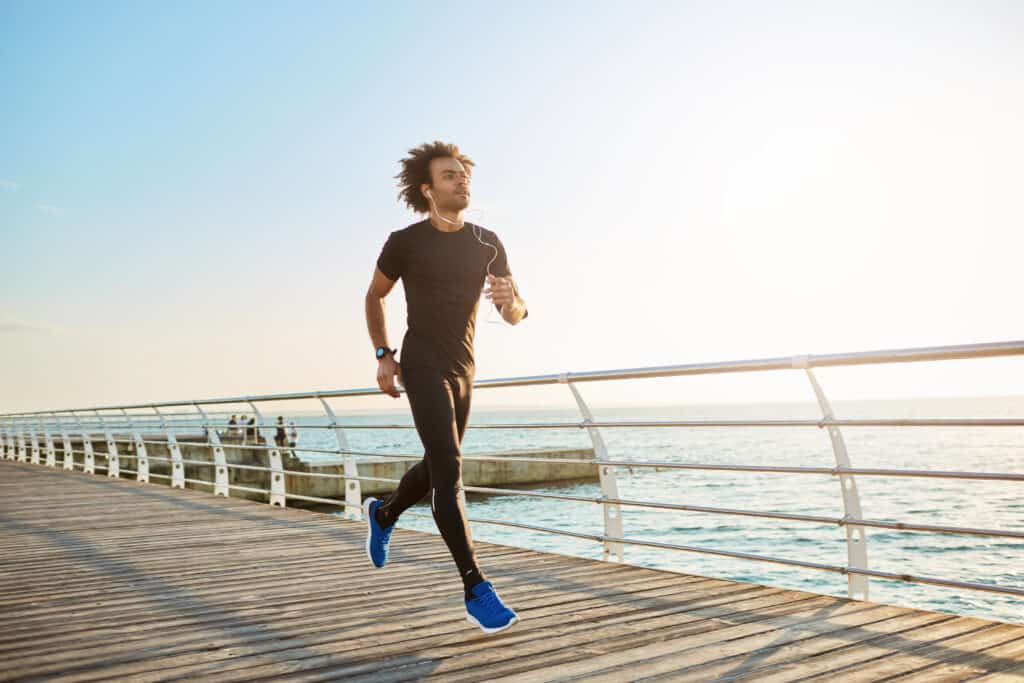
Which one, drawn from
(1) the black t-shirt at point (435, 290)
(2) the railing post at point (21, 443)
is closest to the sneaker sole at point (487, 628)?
(1) the black t-shirt at point (435, 290)

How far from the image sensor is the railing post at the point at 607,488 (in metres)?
4.32

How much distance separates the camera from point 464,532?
9.71 ft

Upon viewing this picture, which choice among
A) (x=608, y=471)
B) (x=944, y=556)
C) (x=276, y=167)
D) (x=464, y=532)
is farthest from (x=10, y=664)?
(x=944, y=556)

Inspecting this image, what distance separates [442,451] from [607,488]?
5.20 ft

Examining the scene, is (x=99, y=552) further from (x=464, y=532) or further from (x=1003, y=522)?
(x=1003, y=522)

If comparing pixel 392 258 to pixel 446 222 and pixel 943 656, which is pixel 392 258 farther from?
pixel 943 656

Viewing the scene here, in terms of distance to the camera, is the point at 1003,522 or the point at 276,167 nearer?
the point at 276,167

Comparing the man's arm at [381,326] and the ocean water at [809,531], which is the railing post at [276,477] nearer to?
the ocean water at [809,531]

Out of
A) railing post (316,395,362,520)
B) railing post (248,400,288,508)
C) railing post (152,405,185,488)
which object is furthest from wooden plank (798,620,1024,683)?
Answer: railing post (152,405,185,488)

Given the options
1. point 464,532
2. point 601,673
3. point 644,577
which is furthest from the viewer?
point 644,577

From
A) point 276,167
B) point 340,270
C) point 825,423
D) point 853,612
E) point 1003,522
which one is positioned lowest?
point 1003,522

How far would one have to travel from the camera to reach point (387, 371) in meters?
3.14

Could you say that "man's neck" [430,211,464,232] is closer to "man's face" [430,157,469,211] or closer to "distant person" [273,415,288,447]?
"man's face" [430,157,469,211]

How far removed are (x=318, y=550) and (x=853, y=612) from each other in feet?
10.2
